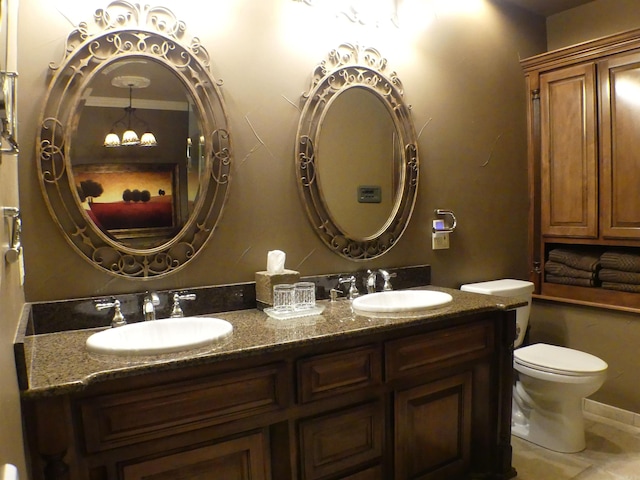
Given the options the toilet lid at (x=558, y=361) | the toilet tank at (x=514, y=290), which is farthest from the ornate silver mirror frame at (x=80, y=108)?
the toilet lid at (x=558, y=361)

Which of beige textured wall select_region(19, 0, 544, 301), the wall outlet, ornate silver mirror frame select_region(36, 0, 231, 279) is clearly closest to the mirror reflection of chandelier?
ornate silver mirror frame select_region(36, 0, 231, 279)

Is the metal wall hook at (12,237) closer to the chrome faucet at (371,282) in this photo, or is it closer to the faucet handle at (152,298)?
the faucet handle at (152,298)

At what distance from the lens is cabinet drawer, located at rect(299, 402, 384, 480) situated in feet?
5.44

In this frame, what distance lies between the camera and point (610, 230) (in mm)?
2711

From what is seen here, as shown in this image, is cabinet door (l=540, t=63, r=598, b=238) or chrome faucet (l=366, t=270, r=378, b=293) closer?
chrome faucet (l=366, t=270, r=378, b=293)

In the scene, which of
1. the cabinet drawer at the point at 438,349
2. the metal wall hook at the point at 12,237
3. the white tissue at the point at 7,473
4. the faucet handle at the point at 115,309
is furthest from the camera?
the cabinet drawer at the point at 438,349

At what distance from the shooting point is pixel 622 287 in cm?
270

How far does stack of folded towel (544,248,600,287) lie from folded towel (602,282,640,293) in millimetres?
77

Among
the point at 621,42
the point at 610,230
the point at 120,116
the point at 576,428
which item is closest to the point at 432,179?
the point at 610,230

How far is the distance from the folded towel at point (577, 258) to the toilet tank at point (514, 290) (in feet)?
1.03

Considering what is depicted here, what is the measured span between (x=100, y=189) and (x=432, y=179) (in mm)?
1672

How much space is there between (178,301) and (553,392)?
184 centimetres

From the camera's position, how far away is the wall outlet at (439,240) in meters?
2.66

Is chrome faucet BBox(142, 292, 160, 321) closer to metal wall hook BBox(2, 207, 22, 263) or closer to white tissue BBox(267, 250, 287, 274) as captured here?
white tissue BBox(267, 250, 287, 274)
